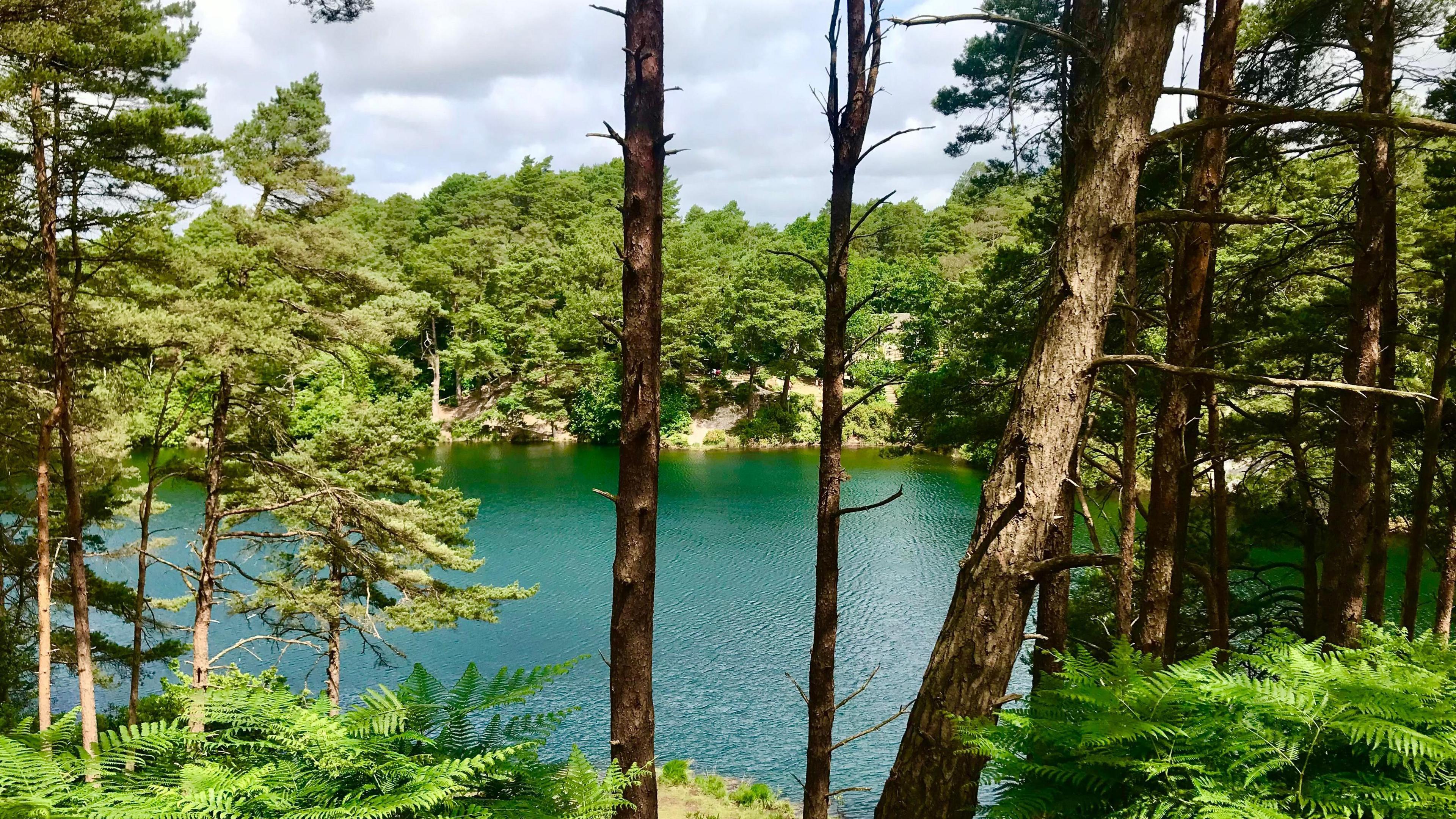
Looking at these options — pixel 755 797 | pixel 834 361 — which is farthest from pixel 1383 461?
pixel 755 797

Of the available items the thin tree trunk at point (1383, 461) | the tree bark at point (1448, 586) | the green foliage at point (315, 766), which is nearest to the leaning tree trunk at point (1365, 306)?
the thin tree trunk at point (1383, 461)

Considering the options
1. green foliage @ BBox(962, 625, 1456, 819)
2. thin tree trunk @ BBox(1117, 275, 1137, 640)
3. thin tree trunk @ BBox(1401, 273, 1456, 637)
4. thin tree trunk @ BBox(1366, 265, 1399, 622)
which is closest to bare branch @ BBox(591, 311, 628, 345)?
green foliage @ BBox(962, 625, 1456, 819)

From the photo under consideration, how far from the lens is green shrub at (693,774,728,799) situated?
842 centimetres

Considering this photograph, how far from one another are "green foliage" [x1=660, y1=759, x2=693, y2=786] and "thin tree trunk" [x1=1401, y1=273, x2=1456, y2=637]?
269 inches

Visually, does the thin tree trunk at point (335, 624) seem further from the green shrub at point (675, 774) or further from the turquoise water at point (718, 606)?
the green shrub at point (675, 774)

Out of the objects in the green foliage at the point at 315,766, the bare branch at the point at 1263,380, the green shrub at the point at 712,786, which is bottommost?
the green shrub at the point at 712,786

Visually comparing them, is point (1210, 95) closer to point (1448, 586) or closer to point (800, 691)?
point (800, 691)

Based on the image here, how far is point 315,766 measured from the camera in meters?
1.86

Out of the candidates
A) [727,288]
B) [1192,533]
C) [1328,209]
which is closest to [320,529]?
[1192,533]

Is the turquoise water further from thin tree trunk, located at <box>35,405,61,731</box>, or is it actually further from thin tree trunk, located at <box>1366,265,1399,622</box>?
thin tree trunk, located at <box>1366,265,1399,622</box>

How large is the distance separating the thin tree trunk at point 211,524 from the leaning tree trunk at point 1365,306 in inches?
363

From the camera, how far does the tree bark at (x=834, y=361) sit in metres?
3.65

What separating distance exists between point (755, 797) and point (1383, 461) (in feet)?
21.4

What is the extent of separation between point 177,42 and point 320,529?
5.44m
